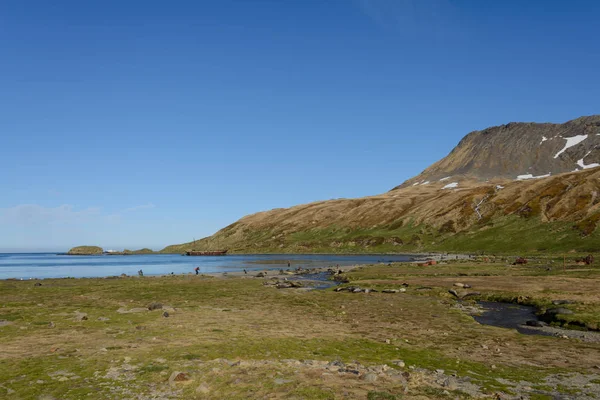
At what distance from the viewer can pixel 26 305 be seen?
3919cm

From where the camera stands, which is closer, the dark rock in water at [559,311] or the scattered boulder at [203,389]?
the scattered boulder at [203,389]

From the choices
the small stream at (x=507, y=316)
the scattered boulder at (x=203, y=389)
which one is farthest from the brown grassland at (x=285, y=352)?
the small stream at (x=507, y=316)

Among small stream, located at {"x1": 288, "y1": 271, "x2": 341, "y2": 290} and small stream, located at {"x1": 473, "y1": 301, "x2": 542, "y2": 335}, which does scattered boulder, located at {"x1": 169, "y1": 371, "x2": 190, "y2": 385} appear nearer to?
small stream, located at {"x1": 473, "y1": 301, "x2": 542, "y2": 335}

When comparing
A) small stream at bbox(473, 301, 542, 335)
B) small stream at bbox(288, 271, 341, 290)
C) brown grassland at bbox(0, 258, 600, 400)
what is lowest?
small stream at bbox(473, 301, 542, 335)

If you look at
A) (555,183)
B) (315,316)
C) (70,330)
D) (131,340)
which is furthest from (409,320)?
(555,183)

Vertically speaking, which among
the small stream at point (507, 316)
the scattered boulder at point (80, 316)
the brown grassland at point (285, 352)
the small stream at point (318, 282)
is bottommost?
the small stream at point (507, 316)

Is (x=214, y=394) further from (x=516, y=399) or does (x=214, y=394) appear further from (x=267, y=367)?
(x=516, y=399)

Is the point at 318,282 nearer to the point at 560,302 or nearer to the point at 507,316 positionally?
the point at 507,316

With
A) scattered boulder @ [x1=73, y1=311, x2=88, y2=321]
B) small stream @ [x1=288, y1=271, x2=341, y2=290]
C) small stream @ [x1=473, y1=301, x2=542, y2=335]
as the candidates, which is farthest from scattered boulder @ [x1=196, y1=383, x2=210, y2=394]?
small stream @ [x1=288, y1=271, x2=341, y2=290]

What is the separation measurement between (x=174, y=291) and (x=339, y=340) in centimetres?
3392

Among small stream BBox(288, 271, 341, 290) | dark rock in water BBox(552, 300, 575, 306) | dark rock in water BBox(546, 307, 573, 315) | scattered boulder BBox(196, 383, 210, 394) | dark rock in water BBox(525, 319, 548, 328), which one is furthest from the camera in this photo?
small stream BBox(288, 271, 341, 290)

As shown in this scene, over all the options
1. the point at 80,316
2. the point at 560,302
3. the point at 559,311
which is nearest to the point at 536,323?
the point at 559,311

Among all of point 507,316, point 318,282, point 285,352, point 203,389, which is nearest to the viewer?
point 203,389

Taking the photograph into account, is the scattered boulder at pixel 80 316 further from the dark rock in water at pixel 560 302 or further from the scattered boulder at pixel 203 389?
the dark rock in water at pixel 560 302
